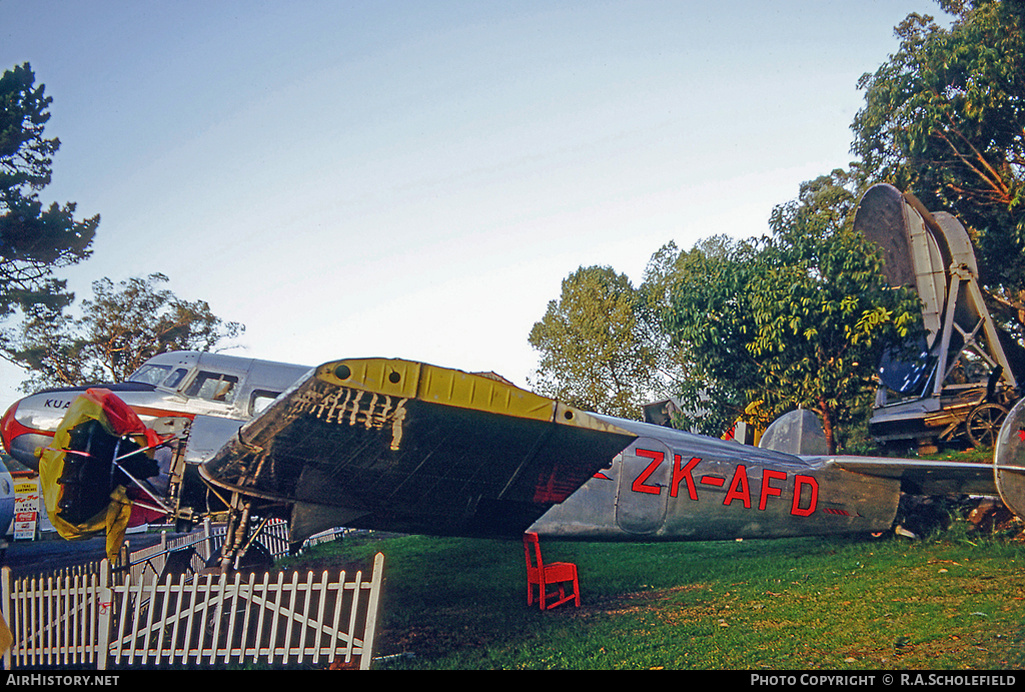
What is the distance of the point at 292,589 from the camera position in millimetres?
4758

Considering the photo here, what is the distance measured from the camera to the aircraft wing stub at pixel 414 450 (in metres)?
3.33

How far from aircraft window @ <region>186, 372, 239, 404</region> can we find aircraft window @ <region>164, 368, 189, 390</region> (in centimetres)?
22

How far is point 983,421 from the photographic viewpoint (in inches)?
507

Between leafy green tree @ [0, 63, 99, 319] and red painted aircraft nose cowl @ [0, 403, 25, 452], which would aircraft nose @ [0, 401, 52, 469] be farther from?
leafy green tree @ [0, 63, 99, 319]

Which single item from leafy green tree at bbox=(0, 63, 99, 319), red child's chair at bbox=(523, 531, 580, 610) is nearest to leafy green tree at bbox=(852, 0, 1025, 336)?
red child's chair at bbox=(523, 531, 580, 610)

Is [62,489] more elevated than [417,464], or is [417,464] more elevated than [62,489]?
[417,464]

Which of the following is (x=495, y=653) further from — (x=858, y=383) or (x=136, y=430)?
(x=858, y=383)

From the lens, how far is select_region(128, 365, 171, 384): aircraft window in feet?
27.6

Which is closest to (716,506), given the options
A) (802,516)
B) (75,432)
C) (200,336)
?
(802,516)

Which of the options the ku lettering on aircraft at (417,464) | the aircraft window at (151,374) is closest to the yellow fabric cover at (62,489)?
the ku lettering on aircraft at (417,464)

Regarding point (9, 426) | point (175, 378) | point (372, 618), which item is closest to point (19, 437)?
point (9, 426)

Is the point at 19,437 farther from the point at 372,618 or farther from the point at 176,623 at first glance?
the point at 372,618

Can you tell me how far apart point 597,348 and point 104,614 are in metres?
28.7

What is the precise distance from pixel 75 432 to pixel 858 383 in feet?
45.8
